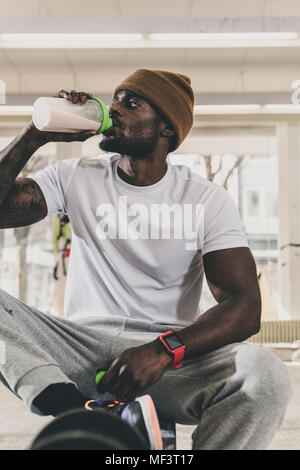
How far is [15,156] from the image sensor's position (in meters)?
1.29

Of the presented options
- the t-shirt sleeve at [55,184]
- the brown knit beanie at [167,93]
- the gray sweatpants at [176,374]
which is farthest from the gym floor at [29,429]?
the brown knit beanie at [167,93]

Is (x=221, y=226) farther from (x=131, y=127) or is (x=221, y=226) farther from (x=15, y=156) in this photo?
(x=15, y=156)

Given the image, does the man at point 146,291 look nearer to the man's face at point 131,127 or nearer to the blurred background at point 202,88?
the man's face at point 131,127

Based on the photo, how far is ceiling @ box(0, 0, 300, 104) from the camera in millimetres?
2625

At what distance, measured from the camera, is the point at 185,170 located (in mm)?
1513

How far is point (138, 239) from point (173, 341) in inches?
15.3

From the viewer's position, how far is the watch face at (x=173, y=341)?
40.6 inches

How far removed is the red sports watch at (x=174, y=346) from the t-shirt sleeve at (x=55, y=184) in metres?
0.54

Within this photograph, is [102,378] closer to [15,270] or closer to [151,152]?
A: [151,152]

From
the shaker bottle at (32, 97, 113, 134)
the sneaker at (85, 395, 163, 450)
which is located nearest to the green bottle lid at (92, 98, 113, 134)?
the shaker bottle at (32, 97, 113, 134)

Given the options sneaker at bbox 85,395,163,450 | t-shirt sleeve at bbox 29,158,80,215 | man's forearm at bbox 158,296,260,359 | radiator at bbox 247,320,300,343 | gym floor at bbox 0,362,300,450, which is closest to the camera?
sneaker at bbox 85,395,163,450

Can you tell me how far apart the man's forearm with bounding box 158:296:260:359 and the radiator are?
13.5ft

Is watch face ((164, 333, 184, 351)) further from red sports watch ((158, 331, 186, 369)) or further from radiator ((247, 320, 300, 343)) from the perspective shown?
radiator ((247, 320, 300, 343))
